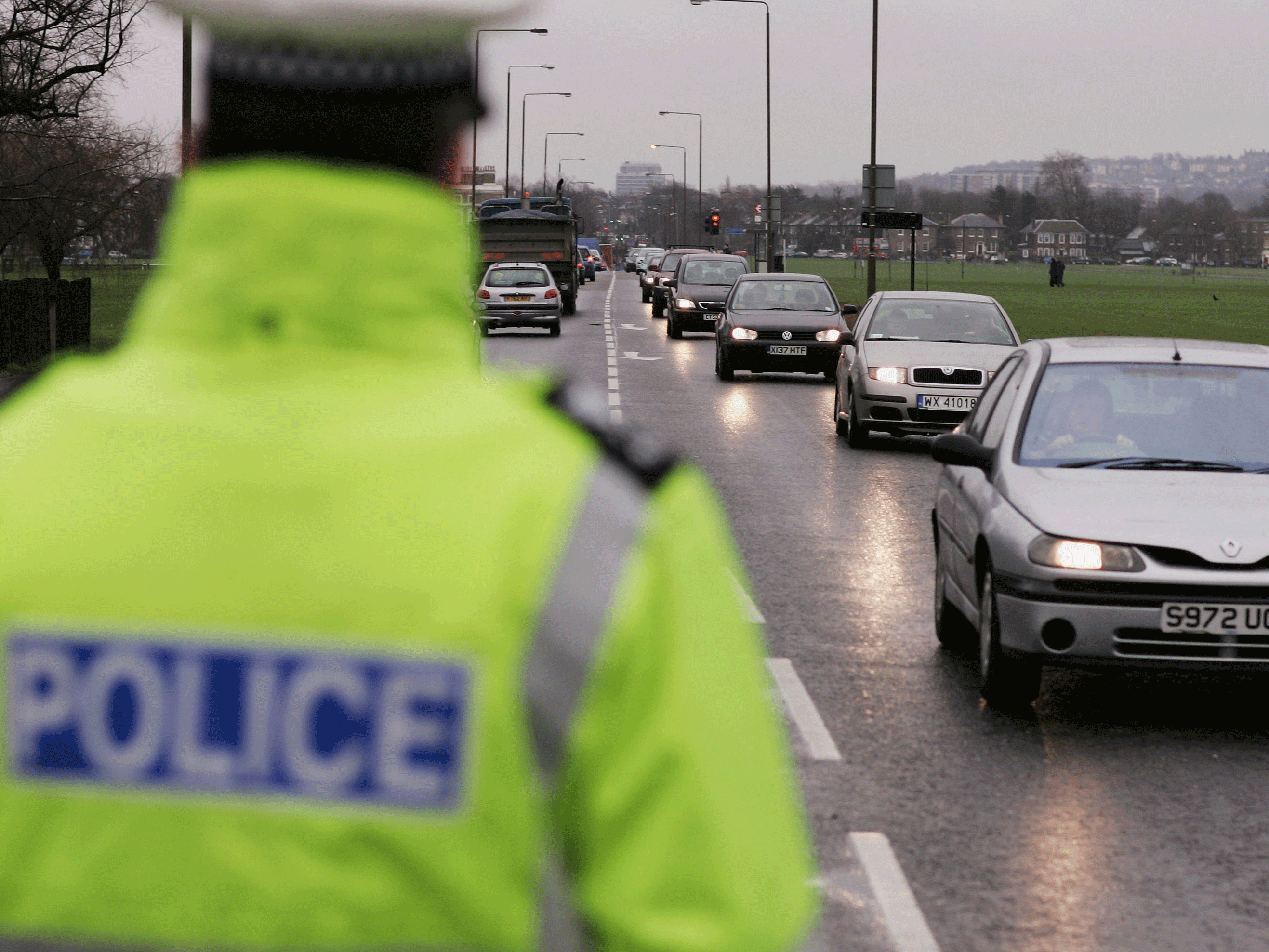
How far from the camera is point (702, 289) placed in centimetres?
4047

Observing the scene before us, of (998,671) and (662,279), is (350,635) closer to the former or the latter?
(998,671)

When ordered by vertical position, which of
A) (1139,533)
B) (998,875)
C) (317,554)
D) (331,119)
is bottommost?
(998,875)

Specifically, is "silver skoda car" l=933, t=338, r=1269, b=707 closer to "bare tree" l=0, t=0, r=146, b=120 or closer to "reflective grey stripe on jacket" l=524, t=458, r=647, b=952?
"reflective grey stripe on jacket" l=524, t=458, r=647, b=952

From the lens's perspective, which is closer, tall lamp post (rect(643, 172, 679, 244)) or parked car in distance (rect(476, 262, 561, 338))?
parked car in distance (rect(476, 262, 561, 338))

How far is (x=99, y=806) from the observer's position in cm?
149

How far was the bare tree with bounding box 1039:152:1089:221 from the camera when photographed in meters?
157

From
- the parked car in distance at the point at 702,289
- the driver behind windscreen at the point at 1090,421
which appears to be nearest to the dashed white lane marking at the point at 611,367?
the parked car in distance at the point at 702,289

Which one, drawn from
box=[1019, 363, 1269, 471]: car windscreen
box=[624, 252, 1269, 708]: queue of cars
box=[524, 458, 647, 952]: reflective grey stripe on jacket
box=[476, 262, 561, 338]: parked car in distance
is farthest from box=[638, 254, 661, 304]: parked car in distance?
box=[524, 458, 647, 952]: reflective grey stripe on jacket

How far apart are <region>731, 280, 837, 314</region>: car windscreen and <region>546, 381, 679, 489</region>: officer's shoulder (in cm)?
2679

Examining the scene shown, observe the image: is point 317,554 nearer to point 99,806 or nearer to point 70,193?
point 99,806

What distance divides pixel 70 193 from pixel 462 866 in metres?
29.9

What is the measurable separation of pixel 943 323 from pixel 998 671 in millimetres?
12213

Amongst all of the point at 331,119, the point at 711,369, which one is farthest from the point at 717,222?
the point at 331,119

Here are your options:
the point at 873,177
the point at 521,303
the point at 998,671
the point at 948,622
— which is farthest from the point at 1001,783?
the point at 521,303
